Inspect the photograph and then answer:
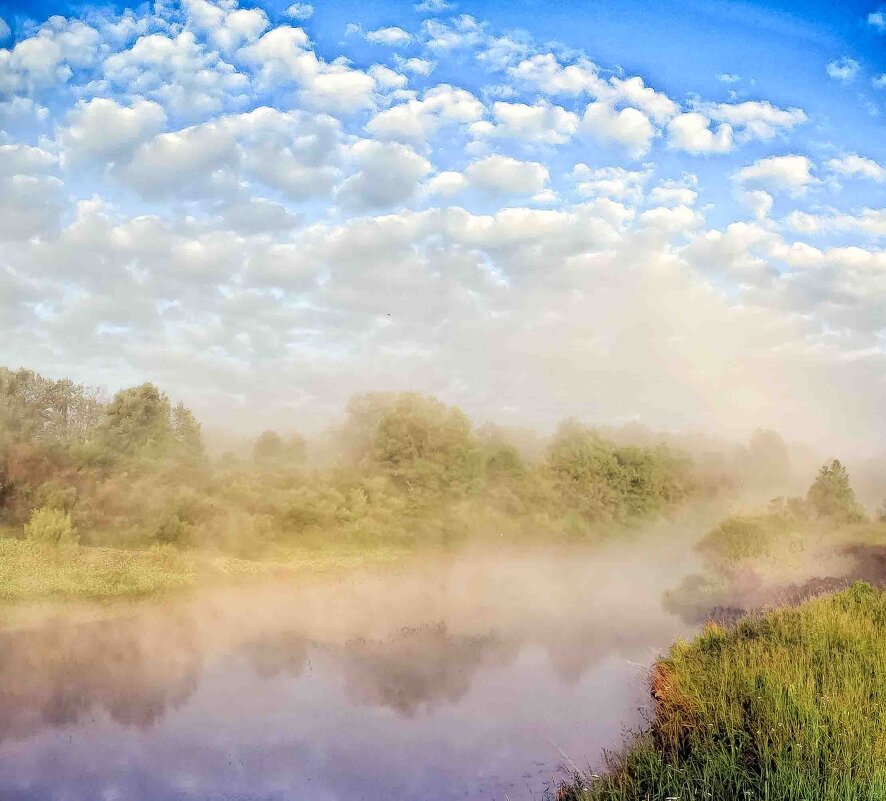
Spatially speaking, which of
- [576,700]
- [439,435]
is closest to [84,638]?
[576,700]

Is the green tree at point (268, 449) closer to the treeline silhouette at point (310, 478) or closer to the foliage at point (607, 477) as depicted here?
the treeline silhouette at point (310, 478)

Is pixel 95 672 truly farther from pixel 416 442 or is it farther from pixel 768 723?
pixel 416 442

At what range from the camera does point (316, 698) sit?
17.6 m

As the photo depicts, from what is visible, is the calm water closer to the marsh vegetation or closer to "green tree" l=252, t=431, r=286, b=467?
the marsh vegetation

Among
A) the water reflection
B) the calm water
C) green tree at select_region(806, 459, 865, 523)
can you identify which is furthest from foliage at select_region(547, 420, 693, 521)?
the water reflection

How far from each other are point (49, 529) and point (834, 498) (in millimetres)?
42744

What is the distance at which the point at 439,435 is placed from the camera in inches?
2183

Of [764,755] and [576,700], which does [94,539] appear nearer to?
[576,700]

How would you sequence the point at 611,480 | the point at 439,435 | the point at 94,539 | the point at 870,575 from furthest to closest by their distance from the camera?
the point at 611,480 < the point at 439,435 < the point at 94,539 < the point at 870,575

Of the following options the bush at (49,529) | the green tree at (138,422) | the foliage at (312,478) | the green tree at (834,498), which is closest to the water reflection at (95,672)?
the bush at (49,529)

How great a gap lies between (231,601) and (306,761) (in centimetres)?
1657

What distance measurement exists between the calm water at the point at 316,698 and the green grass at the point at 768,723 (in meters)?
1.77

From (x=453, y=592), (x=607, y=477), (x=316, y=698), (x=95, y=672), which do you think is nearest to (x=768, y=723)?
(x=316, y=698)

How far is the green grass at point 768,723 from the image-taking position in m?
9.45
